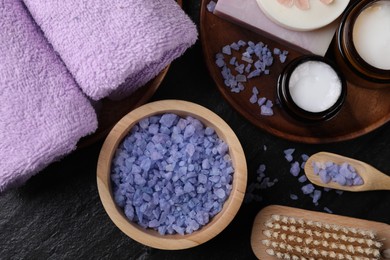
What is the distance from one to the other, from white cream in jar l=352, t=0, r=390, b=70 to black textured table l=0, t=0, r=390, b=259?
14 cm

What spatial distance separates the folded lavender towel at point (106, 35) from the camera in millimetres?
583

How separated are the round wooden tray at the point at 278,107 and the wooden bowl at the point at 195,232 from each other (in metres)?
0.07

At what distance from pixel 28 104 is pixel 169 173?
A: 0.64ft

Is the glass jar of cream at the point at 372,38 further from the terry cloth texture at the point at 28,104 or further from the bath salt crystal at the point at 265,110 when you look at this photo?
the terry cloth texture at the point at 28,104

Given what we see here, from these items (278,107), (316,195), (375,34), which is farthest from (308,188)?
(375,34)

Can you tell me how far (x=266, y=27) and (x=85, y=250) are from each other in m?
0.39

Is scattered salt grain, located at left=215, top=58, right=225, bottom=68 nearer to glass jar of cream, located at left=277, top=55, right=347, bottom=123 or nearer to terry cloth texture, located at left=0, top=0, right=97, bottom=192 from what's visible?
glass jar of cream, located at left=277, top=55, right=347, bottom=123

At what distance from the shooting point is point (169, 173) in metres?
0.68

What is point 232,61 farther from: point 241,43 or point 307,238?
point 307,238

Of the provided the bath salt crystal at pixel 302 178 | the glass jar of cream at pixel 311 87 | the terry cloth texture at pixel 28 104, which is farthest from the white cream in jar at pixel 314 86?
the terry cloth texture at pixel 28 104

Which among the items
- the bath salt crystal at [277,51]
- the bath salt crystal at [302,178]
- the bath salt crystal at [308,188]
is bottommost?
the bath salt crystal at [308,188]

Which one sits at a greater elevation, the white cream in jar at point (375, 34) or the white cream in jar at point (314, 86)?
the white cream in jar at point (375, 34)

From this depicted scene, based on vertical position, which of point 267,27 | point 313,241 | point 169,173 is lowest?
point 313,241

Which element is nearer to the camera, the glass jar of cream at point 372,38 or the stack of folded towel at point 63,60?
the stack of folded towel at point 63,60
